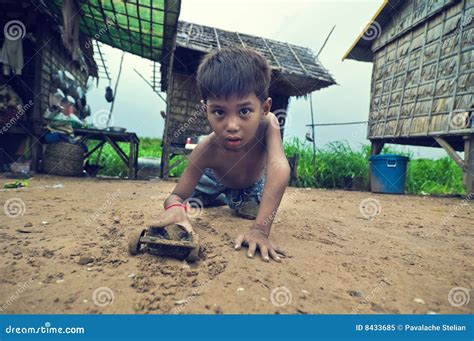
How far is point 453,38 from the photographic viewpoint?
6.04m

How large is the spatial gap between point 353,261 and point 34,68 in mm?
7932

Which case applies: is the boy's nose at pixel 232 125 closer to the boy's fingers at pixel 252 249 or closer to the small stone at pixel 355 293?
the boy's fingers at pixel 252 249

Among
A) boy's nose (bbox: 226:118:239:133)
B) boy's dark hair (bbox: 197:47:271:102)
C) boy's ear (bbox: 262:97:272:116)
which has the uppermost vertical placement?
boy's dark hair (bbox: 197:47:271:102)

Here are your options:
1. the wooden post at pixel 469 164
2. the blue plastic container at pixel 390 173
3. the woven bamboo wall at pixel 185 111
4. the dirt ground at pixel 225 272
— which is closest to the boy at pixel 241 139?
the dirt ground at pixel 225 272

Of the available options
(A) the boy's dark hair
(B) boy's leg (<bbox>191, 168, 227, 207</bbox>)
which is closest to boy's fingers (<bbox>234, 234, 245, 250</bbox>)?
(A) the boy's dark hair

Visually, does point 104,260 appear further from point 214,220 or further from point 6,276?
point 214,220

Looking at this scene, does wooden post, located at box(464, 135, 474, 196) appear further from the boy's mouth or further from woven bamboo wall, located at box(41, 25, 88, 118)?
woven bamboo wall, located at box(41, 25, 88, 118)

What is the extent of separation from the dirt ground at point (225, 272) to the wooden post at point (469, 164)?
158 inches

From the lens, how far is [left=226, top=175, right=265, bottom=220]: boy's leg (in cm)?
266

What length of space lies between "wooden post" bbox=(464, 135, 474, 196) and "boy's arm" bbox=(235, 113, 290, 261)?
5419 millimetres

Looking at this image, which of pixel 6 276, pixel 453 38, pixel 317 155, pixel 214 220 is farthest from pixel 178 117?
pixel 6 276

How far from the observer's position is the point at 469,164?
5.61 meters

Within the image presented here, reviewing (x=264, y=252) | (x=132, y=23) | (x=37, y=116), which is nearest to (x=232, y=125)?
(x=264, y=252)

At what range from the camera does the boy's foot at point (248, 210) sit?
2631 mm
